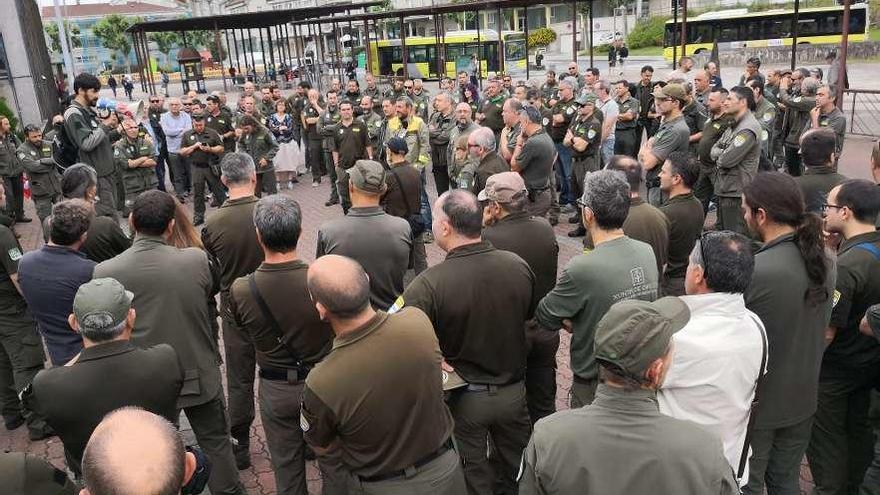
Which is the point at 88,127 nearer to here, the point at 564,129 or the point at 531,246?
the point at 531,246

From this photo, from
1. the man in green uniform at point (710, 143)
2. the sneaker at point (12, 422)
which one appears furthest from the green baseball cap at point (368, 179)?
the man in green uniform at point (710, 143)

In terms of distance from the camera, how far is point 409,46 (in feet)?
130

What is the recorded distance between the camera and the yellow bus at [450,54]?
118 ft

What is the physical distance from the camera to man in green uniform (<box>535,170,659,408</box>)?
3312mm

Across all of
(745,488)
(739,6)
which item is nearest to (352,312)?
(745,488)

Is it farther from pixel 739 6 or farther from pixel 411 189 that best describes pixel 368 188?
pixel 739 6

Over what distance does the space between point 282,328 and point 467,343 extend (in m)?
1.02

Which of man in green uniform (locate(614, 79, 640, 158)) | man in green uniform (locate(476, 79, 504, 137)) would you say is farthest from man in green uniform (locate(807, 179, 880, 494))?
man in green uniform (locate(476, 79, 504, 137))

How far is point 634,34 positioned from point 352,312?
6157cm

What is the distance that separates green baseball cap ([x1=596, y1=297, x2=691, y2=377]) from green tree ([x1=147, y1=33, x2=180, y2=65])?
67.9 meters

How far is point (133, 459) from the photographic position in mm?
1752

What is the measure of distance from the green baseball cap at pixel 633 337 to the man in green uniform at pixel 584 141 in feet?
23.1

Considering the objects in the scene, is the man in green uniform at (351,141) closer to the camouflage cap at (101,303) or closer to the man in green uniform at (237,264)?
the man in green uniform at (237,264)

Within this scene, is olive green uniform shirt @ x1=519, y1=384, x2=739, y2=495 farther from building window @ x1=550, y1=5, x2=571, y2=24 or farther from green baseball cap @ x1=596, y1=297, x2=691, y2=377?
building window @ x1=550, y1=5, x2=571, y2=24
